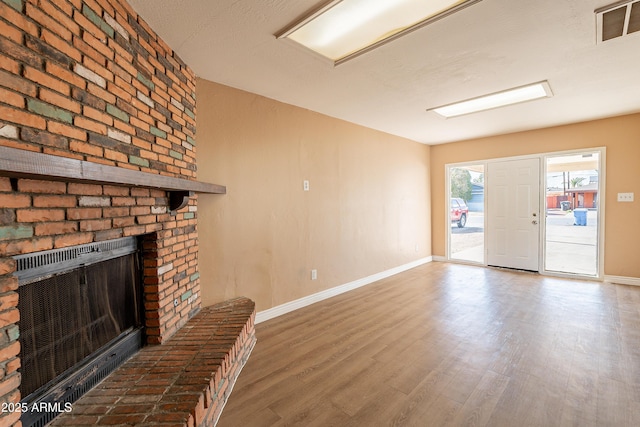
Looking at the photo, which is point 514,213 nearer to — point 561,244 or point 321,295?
point 561,244

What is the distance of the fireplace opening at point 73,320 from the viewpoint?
124cm

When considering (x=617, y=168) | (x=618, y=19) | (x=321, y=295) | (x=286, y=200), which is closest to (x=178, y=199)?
(x=286, y=200)

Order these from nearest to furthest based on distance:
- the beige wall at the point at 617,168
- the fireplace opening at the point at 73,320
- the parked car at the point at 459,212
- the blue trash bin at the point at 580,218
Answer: the fireplace opening at the point at 73,320
the beige wall at the point at 617,168
the blue trash bin at the point at 580,218
the parked car at the point at 459,212

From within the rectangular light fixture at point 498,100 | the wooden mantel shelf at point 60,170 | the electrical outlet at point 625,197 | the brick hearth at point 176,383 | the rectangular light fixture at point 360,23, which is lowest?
the brick hearth at point 176,383

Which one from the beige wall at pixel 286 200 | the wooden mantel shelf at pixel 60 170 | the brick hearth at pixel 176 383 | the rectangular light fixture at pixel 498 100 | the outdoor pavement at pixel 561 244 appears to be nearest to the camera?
the wooden mantel shelf at pixel 60 170

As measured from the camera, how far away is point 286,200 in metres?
3.48

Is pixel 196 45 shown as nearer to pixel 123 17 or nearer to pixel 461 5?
pixel 123 17

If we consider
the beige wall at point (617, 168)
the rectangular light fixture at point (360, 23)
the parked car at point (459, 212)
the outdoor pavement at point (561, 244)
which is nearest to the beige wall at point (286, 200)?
the rectangular light fixture at point (360, 23)

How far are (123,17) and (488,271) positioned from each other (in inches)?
234

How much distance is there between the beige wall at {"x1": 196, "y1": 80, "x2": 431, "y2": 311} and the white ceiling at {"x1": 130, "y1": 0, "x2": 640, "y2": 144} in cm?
33

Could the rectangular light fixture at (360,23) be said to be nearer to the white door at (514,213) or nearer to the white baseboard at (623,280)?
the white door at (514,213)

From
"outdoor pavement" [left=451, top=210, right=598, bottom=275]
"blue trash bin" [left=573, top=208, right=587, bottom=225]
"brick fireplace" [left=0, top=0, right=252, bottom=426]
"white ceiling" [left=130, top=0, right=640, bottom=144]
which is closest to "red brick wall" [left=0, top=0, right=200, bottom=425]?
"brick fireplace" [left=0, top=0, right=252, bottom=426]

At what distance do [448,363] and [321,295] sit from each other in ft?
6.07

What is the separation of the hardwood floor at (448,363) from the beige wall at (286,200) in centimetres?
57
